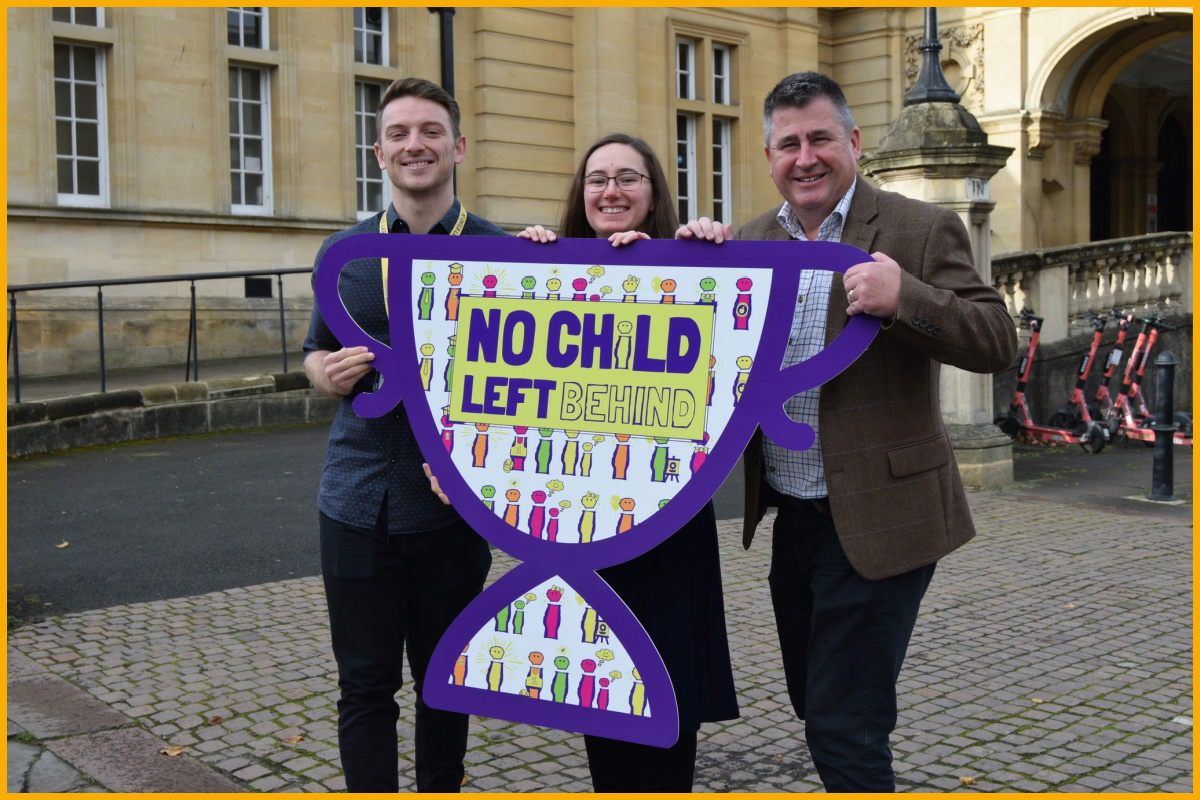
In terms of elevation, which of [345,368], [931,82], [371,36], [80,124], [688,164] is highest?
[371,36]

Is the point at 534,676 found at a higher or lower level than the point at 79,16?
lower

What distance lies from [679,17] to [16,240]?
11.4 m

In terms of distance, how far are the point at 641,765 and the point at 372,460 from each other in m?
1.04

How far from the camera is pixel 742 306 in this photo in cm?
274

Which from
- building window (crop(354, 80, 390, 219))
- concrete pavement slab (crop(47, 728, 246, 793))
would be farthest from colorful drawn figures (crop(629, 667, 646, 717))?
building window (crop(354, 80, 390, 219))

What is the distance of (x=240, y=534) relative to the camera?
761cm

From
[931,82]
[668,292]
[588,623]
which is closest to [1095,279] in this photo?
[931,82]

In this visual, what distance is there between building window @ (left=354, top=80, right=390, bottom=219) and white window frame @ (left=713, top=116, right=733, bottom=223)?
6.63 meters

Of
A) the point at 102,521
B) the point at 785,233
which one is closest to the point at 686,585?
the point at 785,233

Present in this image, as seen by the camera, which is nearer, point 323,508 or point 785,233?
point 785,233

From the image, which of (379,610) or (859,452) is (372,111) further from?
(859,452)

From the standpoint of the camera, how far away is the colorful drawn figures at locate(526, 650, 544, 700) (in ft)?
9.52

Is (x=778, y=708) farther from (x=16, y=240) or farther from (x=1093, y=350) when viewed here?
(x=16, y=240)

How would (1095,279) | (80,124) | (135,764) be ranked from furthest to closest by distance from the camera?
(80,124), (1095,279), (135,764)
